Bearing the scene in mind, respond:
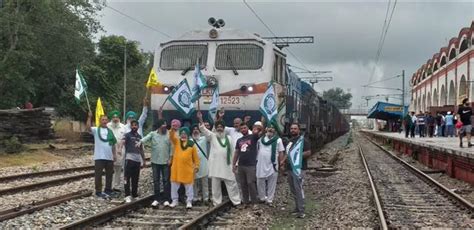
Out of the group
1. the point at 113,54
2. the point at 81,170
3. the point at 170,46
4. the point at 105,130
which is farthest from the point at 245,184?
the point at 113,54

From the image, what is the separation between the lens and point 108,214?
9031 mm

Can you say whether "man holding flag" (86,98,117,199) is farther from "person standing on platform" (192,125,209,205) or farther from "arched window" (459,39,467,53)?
"arched window" (459,39,467,53)

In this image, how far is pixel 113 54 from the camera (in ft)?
137

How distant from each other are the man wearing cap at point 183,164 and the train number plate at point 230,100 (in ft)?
8.88

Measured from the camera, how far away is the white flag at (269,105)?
12055 millimetres

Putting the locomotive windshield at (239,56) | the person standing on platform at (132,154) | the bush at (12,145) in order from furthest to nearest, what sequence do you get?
1. the bush at (12,145)
2. the locomotive windshield at (239,56)
3. the person standing on platform at (132,154)

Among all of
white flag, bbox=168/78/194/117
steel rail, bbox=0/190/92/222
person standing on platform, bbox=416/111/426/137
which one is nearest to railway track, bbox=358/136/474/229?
white flag, bbox=168/78/194/117

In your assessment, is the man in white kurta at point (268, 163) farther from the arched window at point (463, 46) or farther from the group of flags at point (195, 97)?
the arched window at point (463, 46)

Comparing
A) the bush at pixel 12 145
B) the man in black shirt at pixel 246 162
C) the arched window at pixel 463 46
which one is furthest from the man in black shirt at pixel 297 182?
the arched window at pixel 463 46

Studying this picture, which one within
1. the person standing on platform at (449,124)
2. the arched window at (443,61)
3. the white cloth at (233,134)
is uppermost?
the arched window at (443,61)

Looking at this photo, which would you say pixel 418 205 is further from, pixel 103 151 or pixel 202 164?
pixel 103 151

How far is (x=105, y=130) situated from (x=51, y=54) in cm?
2629

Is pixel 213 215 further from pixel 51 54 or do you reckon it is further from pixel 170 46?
pixel 51 54

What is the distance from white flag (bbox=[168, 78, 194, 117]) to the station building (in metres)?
28.9
